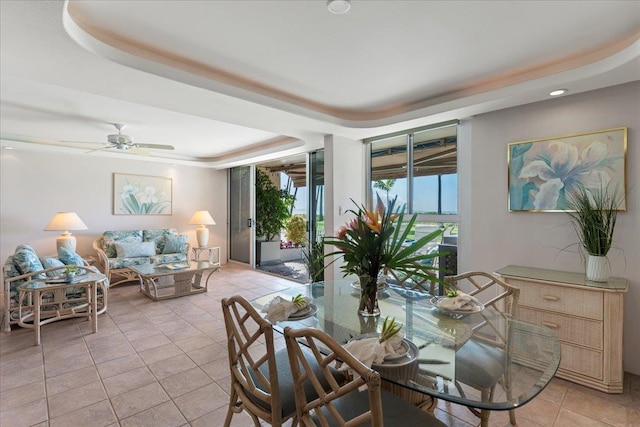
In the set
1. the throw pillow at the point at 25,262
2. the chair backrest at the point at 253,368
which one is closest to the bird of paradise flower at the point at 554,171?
the chair backrest at the point at 253,368

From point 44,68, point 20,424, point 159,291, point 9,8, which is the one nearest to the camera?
point 9,8

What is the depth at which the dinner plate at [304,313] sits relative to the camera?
1.81 metres

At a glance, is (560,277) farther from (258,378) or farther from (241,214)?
(241,214)

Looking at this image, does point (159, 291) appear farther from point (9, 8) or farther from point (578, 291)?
point (578, 291)

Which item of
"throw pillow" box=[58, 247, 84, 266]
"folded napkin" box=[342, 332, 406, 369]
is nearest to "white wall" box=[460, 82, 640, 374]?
"folded napkin" box=[342, 332, 406, 369]

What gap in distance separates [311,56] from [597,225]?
254 centimetres

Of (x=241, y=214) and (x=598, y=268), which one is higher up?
(x=241, y=214)

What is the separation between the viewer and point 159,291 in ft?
16.6

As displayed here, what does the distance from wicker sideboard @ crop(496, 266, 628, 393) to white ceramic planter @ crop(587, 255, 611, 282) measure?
5cm

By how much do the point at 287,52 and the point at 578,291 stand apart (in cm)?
283

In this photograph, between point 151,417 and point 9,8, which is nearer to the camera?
point 9,8

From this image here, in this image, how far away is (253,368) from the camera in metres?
1.42

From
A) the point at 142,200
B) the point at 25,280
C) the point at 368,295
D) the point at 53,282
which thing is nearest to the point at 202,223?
the point at 142,200

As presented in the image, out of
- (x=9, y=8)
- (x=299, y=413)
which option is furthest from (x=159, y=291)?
(x=299, y=413)
